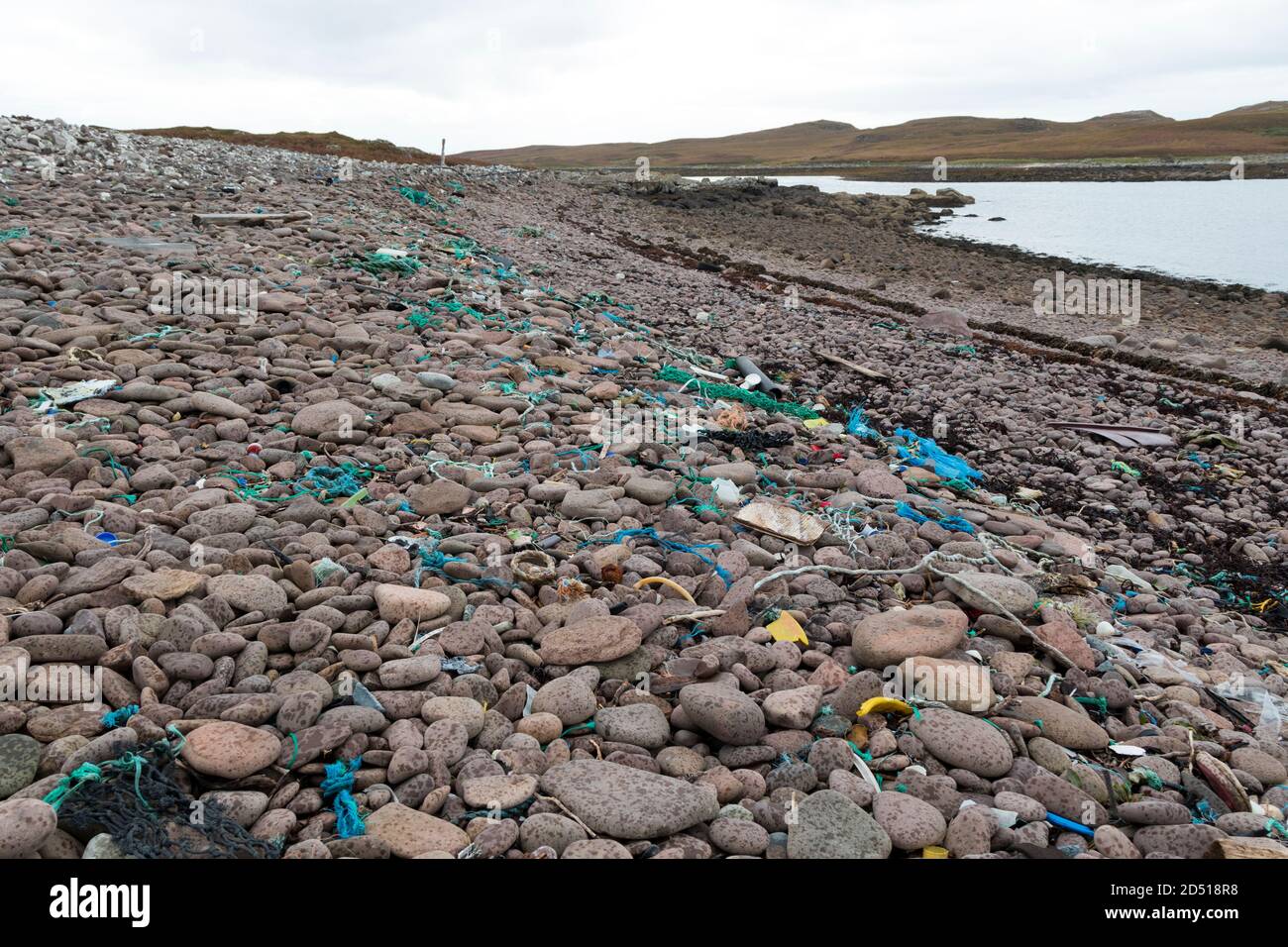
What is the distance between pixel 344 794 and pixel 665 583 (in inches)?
86.1

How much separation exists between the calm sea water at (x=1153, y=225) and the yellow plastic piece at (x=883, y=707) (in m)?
26.7

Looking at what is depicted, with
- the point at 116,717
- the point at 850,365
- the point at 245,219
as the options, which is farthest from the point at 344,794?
the point at 245,219

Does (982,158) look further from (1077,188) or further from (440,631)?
(440,631)

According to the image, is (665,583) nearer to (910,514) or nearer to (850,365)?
(910,514)

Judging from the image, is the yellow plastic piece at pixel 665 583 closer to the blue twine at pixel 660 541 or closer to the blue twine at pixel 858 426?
the blue twine at pixel 660 541

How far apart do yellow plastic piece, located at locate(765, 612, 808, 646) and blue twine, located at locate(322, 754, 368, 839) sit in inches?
85.9

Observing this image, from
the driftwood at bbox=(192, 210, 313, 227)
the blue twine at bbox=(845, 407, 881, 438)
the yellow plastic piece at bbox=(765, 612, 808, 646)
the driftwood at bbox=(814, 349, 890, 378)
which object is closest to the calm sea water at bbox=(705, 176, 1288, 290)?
the driftwood at bbox=(814, 349, 890, 378)

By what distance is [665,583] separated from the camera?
182 inches

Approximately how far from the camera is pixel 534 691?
3.68 meters

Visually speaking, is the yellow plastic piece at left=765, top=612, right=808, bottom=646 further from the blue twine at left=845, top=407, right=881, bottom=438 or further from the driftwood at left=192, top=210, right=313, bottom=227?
the driftwood at left=192, top=210, right=313, bottom=227

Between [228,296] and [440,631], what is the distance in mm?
6381

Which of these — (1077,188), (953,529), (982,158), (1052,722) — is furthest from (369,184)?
(982,158)

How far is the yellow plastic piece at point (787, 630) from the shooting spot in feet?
13.9

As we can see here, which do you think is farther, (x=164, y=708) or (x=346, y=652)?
(x=346, y=652)
